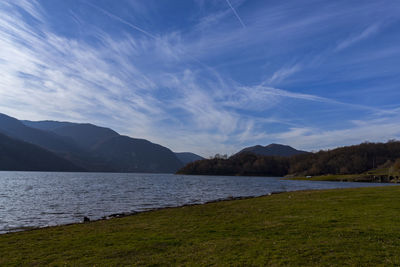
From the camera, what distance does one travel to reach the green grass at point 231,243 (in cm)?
1180

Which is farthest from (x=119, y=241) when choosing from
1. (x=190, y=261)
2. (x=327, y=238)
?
(x=327, y=238)

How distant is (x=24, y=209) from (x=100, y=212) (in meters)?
11.9

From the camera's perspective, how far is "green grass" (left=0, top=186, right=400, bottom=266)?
465 inches

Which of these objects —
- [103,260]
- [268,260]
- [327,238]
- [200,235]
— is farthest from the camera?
[200,235]

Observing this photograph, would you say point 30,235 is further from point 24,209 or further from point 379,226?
point 379,226

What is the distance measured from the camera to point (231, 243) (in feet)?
48.3

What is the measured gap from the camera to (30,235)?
67.4 ft

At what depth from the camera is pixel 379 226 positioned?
1628cm

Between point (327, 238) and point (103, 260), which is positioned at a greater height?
point (327, 238)

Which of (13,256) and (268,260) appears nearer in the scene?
(268,260)

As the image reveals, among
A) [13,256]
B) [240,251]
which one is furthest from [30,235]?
[240,251]

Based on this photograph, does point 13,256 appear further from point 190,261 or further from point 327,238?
point 327,238

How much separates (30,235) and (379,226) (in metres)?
25.2

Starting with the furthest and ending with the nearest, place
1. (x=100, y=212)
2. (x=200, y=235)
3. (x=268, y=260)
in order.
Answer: (x=100, y=212)
(x=200, y=235)
(x=268, y=260)
